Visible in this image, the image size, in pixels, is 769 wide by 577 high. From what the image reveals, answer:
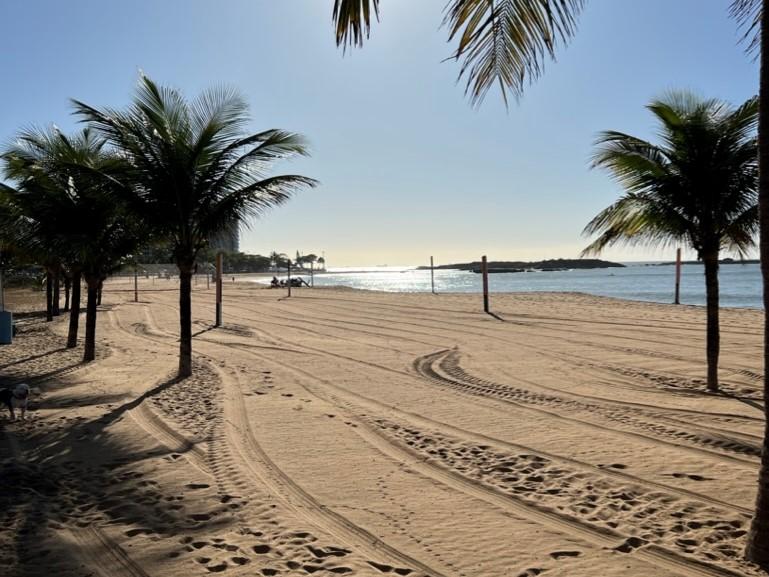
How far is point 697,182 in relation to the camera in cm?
804

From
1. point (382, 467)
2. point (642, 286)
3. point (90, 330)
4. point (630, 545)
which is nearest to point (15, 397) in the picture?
point (382, 467)

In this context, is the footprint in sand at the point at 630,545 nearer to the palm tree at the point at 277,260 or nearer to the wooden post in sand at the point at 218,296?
the wooden post in sand at the point at 218,296

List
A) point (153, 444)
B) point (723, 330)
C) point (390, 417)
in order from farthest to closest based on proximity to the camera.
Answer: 1. point (723, 330)
2. point (390, 417)
3. point (153, 444)

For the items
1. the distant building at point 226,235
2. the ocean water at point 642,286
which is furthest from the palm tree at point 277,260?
the distant building at point 226,235

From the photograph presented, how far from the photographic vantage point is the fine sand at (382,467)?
3.46m

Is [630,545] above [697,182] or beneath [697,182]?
beneath

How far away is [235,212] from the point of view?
9.99m

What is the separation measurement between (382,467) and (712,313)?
5.79m

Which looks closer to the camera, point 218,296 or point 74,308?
point 74,308

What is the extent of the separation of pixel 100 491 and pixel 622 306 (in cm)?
2470

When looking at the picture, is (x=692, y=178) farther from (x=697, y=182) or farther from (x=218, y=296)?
(x=218, y=296)

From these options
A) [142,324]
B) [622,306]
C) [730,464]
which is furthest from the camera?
[622,306]

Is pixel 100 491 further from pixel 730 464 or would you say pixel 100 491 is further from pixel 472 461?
pixel 730 464

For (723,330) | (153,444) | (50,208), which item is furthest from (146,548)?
(723,330)
